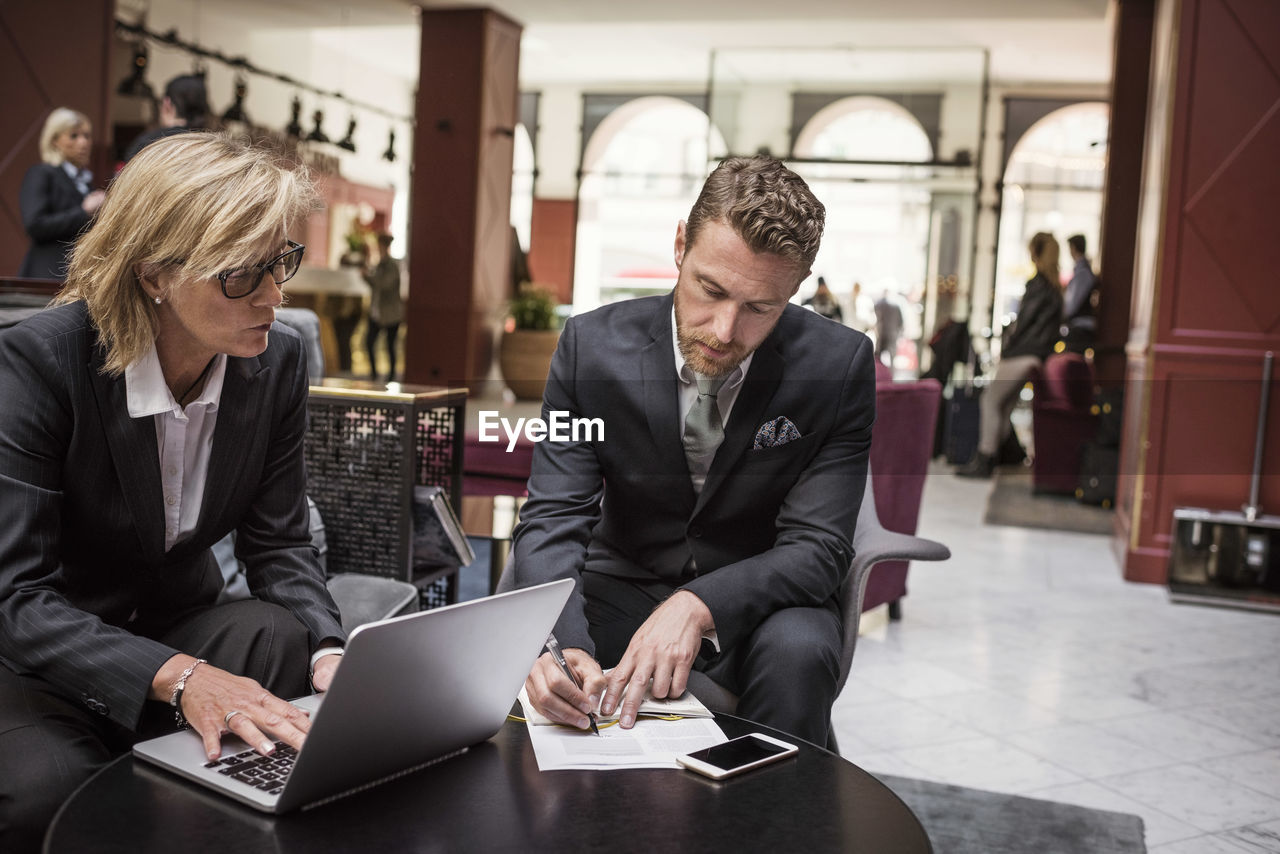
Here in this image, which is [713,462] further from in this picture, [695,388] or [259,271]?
[259,271]

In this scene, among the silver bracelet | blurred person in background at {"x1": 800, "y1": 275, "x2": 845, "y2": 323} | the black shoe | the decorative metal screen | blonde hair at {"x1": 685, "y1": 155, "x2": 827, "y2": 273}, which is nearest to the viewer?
the silver bracelet

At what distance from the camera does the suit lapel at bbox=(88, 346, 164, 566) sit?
1.47m

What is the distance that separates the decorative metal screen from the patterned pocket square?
102 cm

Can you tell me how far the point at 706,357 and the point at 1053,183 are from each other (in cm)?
1320

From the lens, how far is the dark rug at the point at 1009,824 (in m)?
2.29

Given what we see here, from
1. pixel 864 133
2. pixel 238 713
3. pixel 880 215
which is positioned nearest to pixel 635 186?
pixel 864 133

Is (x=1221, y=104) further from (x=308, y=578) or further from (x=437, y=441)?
(x=308, y=578)

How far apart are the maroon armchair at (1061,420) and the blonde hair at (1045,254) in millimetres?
544

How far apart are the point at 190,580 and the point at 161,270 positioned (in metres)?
0.48

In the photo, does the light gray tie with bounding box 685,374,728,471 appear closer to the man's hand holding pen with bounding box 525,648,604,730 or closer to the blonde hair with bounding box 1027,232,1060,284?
the man's hand holding pen with bounding box 525,648,604,730

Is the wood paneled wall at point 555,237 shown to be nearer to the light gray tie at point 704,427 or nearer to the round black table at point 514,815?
the light gray tie at point 704,427

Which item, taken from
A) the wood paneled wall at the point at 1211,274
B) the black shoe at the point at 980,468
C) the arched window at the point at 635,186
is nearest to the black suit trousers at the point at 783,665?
the wood paneled wall at the point at 1211,274

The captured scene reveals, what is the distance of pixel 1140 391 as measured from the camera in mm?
5242

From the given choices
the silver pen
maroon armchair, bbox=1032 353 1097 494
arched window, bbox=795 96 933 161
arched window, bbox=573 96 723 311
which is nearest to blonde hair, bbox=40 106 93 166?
the silver pen
